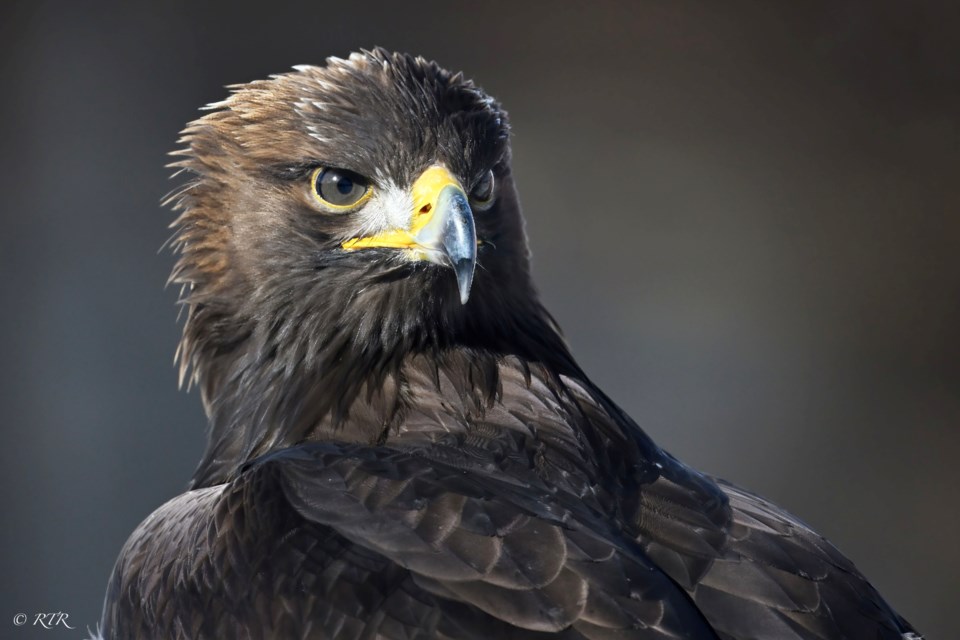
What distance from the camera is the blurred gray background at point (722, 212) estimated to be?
4184 mm

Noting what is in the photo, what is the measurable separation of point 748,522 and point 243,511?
0.74m

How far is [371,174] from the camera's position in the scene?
6.38 ft

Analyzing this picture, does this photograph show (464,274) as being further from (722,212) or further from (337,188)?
(722,212)

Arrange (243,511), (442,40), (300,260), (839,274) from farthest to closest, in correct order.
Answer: (839,274), (442,40), (300,260), (243,511)

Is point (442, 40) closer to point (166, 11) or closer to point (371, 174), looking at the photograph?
point (166, 11)

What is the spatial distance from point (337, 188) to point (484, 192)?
10.0 inches

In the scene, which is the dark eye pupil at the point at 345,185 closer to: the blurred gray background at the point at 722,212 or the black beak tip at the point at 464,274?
the black beak tip at the point at 464,274

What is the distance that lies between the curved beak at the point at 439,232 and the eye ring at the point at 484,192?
0.33 ft

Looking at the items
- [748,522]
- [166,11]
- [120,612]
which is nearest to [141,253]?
[166,11]

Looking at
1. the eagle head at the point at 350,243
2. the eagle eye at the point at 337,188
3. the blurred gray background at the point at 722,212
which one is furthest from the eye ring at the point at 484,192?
the blurred gray background at the point at 722,212

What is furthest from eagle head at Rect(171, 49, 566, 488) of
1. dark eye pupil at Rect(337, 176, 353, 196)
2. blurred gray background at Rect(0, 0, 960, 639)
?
blurred gray background at Rect(0, 0, 960, 639)

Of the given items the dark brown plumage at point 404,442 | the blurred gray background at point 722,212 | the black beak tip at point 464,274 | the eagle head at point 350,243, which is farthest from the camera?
the blurred gray background at point 722,212

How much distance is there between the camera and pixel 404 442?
187cm

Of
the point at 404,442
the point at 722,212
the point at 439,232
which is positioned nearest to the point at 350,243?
the point at 439,232
